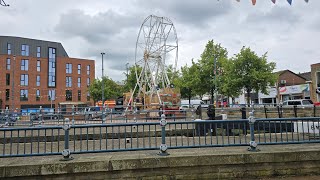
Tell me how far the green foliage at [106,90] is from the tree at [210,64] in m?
24.1

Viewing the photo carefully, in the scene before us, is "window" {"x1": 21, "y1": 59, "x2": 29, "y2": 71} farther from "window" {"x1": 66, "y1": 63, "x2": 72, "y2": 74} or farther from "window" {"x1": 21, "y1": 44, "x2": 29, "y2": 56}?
"window" {"x1": 66, "y1": 63, "x2": 72, "y2": 74}

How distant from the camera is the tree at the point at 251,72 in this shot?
106ft

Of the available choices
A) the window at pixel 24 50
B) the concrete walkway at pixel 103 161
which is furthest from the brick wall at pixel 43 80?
the concrete walkway at pixel 103 161

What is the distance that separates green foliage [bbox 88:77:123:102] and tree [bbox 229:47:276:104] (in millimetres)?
29977

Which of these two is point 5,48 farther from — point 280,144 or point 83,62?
point 280,144

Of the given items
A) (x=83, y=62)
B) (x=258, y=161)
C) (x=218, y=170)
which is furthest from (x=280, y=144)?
(x=83, y=62)

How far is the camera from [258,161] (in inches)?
258

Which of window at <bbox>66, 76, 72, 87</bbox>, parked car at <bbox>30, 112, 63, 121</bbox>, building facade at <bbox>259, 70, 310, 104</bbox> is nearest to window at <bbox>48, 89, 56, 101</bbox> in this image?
window at <bbox>66, 76, 72, 87</bbox>

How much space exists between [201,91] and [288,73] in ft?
85.3

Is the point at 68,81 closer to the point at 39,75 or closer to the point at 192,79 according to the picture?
the point at 39,75

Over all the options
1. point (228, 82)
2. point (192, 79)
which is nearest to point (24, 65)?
point (192, 79)

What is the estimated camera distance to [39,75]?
64250 millimetres

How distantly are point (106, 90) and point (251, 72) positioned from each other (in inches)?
1332

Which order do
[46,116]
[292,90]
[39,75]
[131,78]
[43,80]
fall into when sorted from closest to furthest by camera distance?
1. [46,116]
2. [292,90]
3. [131,78]
4. [39,75]
5. [43,80]
